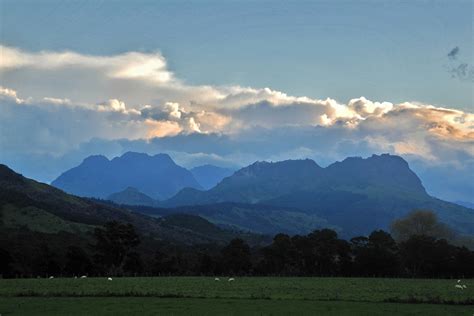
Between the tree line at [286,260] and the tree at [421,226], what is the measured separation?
56859 mm

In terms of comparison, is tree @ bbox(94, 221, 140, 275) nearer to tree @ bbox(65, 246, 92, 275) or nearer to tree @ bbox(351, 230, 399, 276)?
tree @ bbox(65, 246, 92, 275)

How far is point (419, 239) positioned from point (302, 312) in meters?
93.3

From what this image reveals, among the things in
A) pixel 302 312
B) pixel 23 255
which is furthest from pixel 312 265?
pixel 302 312

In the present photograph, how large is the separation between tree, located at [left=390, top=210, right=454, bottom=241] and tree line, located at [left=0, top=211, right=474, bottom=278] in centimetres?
5686

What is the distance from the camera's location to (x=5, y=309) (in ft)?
161

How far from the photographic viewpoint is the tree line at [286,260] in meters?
128

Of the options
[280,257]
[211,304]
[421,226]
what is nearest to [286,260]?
[280,257]

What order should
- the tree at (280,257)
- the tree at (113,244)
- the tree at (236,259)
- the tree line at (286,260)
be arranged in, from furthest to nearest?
the tree at (113,244)
the tree at (280,257)
the tree at (236,259)
the tree line at (286,260)

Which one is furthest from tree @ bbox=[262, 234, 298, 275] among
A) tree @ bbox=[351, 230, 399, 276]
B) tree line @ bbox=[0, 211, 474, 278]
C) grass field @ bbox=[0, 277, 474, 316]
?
grass field @ bbox=[0, 277, 474, 316]

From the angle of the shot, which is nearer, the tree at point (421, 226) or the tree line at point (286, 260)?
the tree line at point (286, 260)

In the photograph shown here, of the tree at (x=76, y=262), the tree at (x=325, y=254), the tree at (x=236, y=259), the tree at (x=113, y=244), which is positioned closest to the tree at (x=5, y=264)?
the tree at (x=76, y=262)

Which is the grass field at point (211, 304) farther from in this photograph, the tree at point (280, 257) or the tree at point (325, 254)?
the tree at point (280, 257)

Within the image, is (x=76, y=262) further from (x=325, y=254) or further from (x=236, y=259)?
(x=325, y=254)

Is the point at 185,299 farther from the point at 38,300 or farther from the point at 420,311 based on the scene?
the point at 420,311
